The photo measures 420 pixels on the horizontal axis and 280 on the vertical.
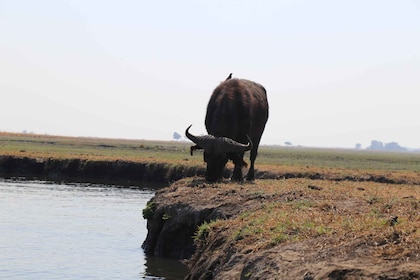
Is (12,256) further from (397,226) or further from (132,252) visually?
(397,226)

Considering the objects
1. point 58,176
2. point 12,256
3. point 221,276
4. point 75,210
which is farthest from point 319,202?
point 58,176

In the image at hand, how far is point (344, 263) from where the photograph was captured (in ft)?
37.5

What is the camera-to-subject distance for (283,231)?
15.0 meters

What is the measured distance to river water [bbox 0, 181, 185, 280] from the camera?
20016 mm

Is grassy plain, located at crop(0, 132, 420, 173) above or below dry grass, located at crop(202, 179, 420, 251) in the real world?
above

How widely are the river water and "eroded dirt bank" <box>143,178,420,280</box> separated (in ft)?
4.62

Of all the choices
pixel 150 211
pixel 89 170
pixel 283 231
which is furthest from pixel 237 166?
pixel 89 170

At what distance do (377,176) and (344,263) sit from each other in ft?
132

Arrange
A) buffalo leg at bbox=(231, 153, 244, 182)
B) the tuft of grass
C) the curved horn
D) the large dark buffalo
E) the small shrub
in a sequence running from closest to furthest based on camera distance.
Answer: 1. the tuft of grass
2. the curved horn
3. the large dark buffalo
4. the small shrub
5. buffalo leg at bbox=(231, 153, 244, 182)

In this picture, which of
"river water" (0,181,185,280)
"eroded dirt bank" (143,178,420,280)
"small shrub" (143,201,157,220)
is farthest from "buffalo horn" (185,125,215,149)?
"river water" (0,181,185,280)

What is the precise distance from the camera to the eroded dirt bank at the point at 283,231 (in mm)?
11563

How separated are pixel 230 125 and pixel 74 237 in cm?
644

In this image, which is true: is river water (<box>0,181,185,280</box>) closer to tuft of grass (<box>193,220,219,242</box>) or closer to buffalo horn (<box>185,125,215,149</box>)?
tuft of grass (<box>193,220,219,242</box>)

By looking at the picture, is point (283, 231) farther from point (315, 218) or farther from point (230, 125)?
point (230, 125)
